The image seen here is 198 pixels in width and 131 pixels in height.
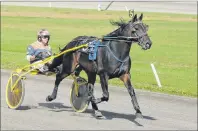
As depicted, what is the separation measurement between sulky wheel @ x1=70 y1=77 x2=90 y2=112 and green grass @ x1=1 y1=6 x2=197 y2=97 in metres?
6.20

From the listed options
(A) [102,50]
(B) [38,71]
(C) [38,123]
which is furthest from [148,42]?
(C) [38,123]

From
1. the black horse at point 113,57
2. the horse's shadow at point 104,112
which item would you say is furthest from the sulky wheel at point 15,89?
the black horse at point 113,57

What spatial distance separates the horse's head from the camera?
5.08 m

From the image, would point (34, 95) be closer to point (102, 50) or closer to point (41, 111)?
point (41, 111)

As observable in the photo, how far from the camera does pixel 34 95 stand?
1727cm

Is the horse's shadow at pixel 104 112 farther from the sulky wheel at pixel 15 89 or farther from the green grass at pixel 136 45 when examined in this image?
the green grass at pixel 136 45

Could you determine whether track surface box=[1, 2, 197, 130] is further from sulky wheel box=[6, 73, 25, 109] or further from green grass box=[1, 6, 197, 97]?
green grass box=[1, 6, 197, 97]

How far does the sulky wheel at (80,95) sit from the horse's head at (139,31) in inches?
189

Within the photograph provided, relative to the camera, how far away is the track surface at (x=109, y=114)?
12773mm

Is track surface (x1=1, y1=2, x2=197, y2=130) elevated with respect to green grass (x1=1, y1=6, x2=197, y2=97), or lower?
lower

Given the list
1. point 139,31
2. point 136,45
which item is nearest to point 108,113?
point 139,31

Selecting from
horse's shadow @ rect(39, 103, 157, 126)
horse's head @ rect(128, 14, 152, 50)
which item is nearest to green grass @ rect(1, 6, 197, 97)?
horse's shadow @ rect(39, 103, 157, 126)

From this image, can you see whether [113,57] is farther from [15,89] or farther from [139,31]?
[15,89]

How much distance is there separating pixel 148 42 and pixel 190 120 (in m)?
9.23
